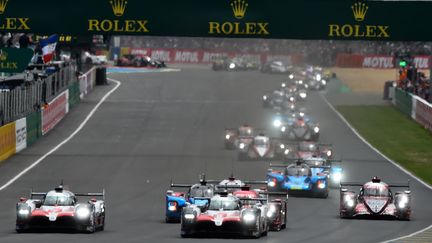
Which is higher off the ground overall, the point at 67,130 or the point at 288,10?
the point at 288,10

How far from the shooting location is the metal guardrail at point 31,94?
60438 mm

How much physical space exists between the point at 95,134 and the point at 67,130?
1898mm

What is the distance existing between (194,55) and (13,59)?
9187 cm

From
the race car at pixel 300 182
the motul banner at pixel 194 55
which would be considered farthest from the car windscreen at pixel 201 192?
the motul banner at pixel 194 55

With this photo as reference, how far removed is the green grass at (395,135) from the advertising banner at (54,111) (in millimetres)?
18000

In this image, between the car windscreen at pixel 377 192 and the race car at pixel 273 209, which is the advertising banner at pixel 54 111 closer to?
the car windscreen at pixel 377 192

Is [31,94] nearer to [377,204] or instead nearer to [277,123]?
[277,123]

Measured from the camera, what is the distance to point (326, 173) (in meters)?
48.9

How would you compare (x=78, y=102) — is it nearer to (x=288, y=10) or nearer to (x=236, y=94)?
(x=236, y=94)

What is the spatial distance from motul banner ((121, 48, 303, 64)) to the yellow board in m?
85.1

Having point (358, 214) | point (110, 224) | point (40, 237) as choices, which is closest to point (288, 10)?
point (358, 214)

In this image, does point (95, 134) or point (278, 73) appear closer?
point (95, 134)

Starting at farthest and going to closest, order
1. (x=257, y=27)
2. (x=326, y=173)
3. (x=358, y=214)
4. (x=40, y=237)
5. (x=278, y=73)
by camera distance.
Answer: (x=278, y=73) < (x=257, y=27) < (x=326, y=173) < (x=358, y=214) < (x=40, y=237)

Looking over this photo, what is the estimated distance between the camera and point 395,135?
76438 mm
